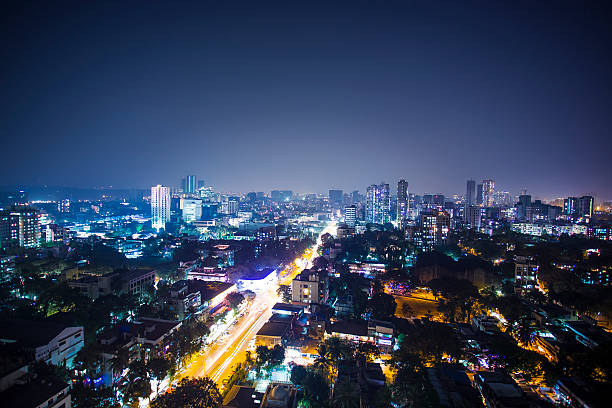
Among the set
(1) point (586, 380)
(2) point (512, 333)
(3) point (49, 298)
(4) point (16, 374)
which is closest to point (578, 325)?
(2) point (512, 333)

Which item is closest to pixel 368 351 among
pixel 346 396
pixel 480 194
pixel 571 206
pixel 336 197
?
pixel 346 396

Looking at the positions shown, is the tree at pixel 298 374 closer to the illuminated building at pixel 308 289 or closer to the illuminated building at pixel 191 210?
the illuminated building at pixel 308 289

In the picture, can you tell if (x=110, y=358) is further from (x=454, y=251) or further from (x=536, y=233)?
(x=536, y=233)

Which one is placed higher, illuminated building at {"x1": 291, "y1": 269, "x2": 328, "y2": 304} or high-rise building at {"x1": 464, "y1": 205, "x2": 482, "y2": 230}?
high-rise building at {"x1": 464, "y1": 205, "x2": 482, "y2": 230}

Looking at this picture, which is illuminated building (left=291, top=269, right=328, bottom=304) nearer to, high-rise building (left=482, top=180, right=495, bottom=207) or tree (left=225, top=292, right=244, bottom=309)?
tree (left=225, top=292, right=244, bottom=309)

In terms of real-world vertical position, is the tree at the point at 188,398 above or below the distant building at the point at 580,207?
below

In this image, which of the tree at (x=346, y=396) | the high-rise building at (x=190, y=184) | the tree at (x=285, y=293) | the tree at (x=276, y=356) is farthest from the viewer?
the high-rise building at (x=190, y=184)

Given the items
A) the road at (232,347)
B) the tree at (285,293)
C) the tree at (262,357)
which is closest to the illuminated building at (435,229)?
the tree at (285,293)

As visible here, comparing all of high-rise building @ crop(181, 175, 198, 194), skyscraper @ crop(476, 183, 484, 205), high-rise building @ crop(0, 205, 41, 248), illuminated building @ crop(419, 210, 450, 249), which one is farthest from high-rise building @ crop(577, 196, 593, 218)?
high-rise building @ crop(181, 175, 198, 194)
